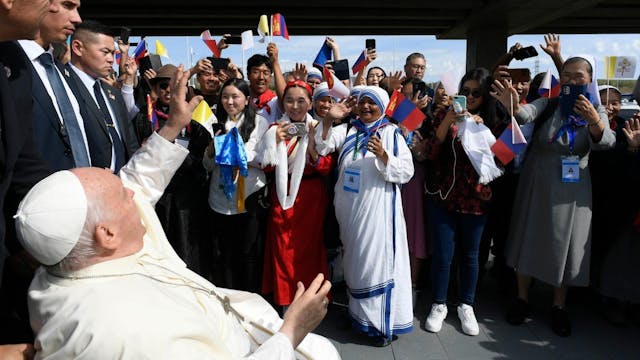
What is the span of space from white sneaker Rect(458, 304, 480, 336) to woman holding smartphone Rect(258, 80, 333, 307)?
109 centimetres

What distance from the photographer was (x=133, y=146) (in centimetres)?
270

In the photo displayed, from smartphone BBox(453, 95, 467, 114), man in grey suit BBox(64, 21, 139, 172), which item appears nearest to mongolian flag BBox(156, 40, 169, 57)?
man in grey suit BBox(64, 21, 139, 172)

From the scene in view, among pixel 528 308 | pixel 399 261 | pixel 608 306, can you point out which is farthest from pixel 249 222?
pixel 608 306

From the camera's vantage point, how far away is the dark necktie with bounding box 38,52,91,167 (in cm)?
207

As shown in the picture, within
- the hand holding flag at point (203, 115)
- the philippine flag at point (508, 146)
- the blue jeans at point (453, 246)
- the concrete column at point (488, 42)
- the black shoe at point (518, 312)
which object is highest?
the concrete column at point (488, 42)

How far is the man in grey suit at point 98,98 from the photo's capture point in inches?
89.1

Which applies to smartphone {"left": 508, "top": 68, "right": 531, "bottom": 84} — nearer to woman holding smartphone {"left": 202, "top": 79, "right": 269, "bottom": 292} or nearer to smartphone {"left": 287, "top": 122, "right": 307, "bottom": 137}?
smartphone {"left": 287, "top": 122, "right": 307, "bottom": 137}

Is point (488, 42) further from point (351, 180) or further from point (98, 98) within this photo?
point (98, 98)

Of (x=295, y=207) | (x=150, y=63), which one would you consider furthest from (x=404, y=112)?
(x=150, y=63)

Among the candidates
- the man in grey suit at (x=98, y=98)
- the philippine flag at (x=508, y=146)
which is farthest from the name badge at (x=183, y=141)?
the philippine flag at (x=508, y=146)

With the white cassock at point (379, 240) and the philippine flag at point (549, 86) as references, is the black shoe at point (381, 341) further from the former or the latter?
the philippine flag at point (549, 86)

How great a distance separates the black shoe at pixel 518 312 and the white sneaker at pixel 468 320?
297 mm

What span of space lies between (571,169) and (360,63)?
1.86 m

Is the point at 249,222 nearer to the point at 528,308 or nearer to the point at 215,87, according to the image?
the point at 215,87
